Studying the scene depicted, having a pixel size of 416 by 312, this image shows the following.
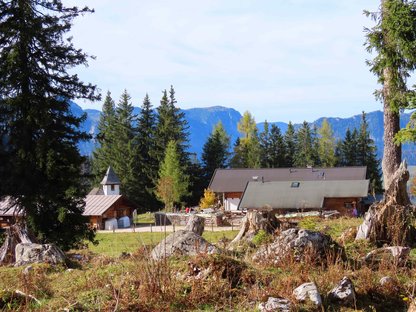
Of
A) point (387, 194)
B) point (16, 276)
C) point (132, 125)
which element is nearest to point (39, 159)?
point (16, 276)

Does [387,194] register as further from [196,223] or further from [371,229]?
[196,223]

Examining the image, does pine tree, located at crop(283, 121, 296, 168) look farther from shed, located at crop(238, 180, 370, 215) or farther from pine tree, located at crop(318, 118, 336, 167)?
shed, located at crop(238, 180, 370, 215)

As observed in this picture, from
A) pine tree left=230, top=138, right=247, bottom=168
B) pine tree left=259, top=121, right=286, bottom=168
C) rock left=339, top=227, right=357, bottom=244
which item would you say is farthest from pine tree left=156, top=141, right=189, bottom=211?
rock left=339, top=227, right=357, bottom=244

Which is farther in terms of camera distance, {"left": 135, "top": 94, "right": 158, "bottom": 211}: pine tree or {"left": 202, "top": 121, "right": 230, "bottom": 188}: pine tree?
{"left": 202, "top": 121, "right": 230, "bottom": 188}: pine tree

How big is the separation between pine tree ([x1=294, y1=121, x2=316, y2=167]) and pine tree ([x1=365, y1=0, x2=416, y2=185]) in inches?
2390

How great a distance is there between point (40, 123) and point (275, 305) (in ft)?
41.6

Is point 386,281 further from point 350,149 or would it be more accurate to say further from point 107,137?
point 350,149

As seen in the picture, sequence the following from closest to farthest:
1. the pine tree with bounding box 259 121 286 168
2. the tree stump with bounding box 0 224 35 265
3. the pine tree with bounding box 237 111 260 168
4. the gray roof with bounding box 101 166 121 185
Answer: the tree stump with bounding box 0 224 35 265 < the gray roof with bounding box 101 166 121 185 < the pine tree with bounding box 237 111 260 168 < the pine tree with bounding box 259 121 286 168

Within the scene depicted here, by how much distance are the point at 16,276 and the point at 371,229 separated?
721 centimetres

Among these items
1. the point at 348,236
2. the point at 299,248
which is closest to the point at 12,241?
the point at 299,248

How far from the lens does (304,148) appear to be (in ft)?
271

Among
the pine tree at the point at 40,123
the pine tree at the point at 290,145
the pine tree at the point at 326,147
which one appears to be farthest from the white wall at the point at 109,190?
the pine tree at the point at 40,123

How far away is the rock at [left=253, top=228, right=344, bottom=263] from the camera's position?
28.4ft

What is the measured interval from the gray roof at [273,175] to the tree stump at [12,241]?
48586 mm
